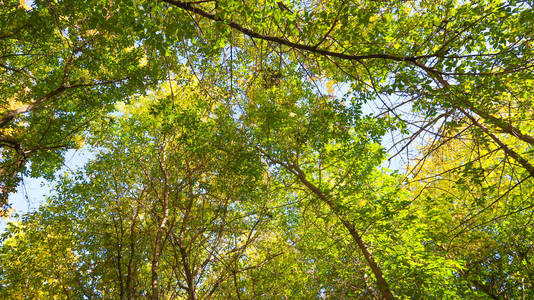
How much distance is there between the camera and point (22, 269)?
7.34 meters

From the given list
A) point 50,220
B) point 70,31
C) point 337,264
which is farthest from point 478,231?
point 50,220

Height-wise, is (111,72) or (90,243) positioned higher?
(111,72)

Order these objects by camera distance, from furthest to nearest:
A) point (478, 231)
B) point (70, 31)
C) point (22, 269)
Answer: point (478, 231) < point (22, 269) < point (70, 31)

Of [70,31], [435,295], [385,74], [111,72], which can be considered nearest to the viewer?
[385,74]

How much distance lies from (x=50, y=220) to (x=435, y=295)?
10067mm

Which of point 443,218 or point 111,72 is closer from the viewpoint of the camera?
point 111,72

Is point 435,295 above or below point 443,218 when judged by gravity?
below

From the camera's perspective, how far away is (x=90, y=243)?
25.6 ft

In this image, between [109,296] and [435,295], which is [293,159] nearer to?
[435,295]

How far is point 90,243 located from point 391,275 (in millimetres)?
8288

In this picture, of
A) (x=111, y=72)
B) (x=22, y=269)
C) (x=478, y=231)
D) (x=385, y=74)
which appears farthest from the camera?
(x=478, y=231)

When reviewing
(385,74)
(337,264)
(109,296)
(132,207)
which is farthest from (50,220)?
(385,74)

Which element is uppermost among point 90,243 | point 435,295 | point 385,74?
point 90,243

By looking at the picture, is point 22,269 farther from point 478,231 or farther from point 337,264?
point 478,231
